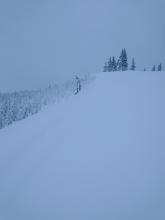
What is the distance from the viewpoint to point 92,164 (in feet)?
57.2

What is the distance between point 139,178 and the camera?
48.6ft

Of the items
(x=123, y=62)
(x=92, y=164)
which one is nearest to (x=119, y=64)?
(x=123, y=62)

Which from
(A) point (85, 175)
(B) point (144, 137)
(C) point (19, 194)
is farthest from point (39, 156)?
(B) point (144, 137)

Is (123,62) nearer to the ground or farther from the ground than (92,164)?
farther from the ground

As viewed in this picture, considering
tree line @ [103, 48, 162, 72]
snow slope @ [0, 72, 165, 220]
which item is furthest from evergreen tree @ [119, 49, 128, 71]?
snow slope @ [0, 72, 165, 220]

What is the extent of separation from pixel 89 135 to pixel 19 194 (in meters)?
8.45

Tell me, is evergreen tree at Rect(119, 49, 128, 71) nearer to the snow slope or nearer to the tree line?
the tree line

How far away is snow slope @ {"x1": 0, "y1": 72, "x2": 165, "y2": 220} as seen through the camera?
13.8 metres

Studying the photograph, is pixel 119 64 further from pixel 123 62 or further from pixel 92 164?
pixel 92 164

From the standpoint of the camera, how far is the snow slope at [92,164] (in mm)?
13758

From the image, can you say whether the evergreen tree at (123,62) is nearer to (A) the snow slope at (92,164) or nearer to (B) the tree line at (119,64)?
(B) the tree line at (119,64)

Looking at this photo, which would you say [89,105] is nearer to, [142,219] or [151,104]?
[151,104]

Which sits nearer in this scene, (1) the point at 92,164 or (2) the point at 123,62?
(1) the point at 92,164

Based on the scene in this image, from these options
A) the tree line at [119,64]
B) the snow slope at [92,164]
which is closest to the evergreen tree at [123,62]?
the tree line at [119,64]
